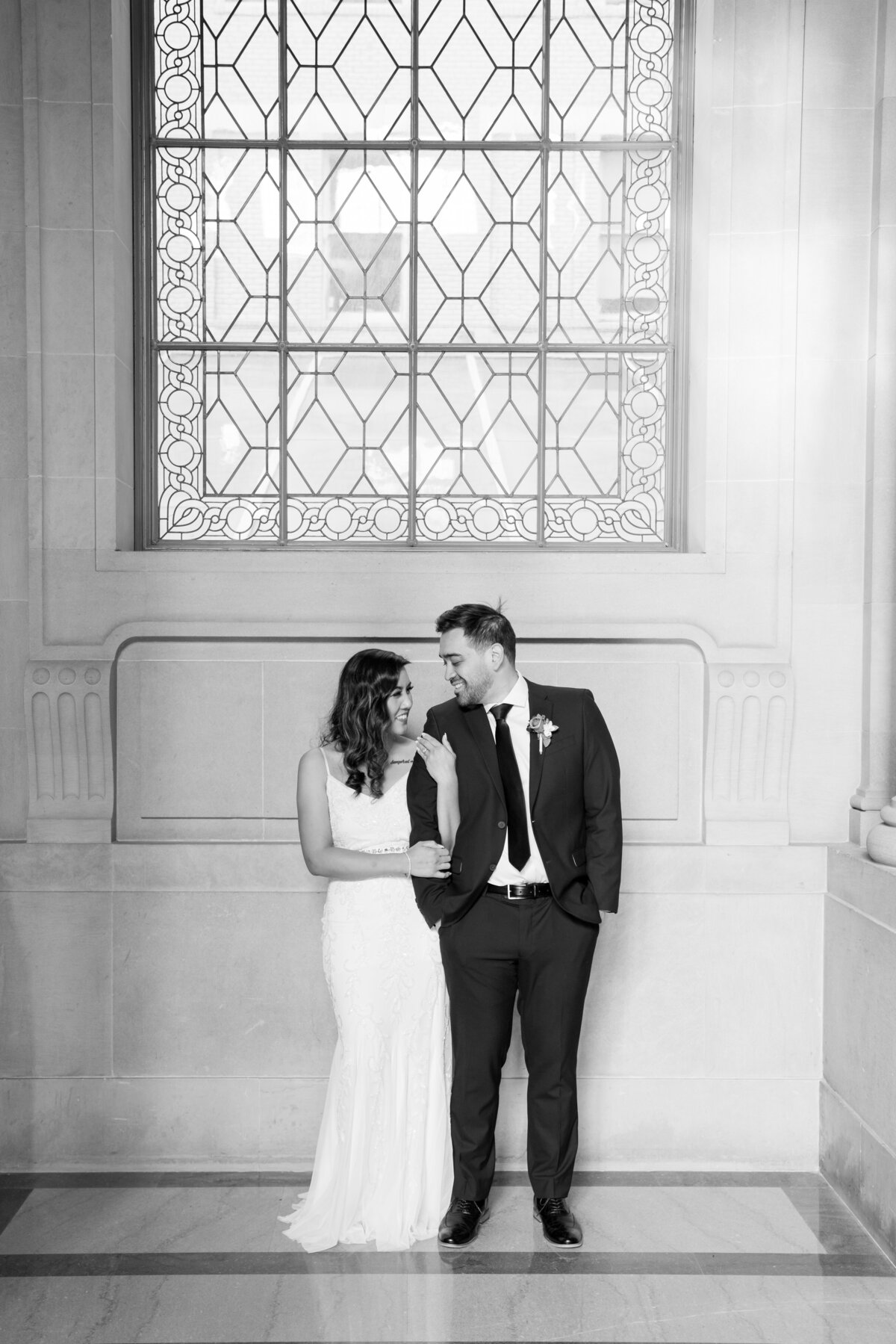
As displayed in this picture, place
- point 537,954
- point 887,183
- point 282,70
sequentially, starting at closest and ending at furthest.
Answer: point 537,954 → point 887,183 → point 282,70

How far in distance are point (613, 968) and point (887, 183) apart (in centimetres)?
331

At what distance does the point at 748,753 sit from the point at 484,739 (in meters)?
1.34

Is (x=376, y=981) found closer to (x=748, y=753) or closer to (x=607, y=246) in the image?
(x=748, y=753)

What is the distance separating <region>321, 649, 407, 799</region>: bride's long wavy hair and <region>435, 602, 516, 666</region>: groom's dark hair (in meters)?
0.22

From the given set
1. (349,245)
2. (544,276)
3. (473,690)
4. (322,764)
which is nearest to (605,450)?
(544,276)

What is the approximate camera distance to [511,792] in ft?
12.2

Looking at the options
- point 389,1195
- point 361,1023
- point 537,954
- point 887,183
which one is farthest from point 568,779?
point 887,183

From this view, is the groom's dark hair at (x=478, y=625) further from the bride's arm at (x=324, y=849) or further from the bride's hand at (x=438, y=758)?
→ the bride's arm at (x=324, y=849)

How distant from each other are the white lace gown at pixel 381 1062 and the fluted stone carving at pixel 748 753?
1.41 metres

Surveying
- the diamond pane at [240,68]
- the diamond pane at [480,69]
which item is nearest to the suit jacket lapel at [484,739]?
the diamond pane at [480,69]

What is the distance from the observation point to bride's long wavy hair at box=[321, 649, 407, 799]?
12.2 feet

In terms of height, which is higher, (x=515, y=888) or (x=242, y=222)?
(x=242, y=222)

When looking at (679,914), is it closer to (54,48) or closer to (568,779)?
(568,779)

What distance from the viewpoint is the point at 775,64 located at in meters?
4.36
